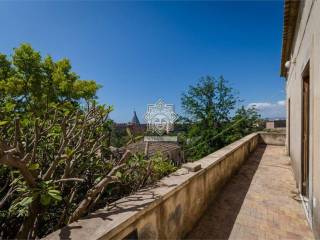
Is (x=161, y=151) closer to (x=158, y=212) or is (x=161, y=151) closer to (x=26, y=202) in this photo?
(x=158, y=212)

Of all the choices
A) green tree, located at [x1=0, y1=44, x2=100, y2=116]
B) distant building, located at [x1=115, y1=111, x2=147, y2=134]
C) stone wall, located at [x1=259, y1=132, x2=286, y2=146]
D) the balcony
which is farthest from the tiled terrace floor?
green tree, located at [x1=0, y1=44, x2=100, y2=116]

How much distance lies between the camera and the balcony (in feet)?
4.88

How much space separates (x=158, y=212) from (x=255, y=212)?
2255 millimetres

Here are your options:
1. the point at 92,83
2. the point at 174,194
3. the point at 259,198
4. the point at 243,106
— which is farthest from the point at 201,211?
the point at 243,106

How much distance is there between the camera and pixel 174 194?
2.21 m

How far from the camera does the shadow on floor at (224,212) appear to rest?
2.68 meters

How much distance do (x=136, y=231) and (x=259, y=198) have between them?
10.6ft

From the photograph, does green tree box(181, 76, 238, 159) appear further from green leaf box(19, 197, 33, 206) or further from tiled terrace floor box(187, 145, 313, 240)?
green leaf box(19, 197, 33, 206)

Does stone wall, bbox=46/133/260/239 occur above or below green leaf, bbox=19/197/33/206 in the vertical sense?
below

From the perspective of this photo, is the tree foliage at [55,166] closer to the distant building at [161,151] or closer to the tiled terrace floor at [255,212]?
the distant building at [161,151]

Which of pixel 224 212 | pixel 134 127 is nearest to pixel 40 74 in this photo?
pixel 134 127

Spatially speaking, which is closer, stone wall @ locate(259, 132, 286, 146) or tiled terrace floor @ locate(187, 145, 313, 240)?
tiled terrace floor @ locate(187, 145, 313, 240)

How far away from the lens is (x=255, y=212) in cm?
325

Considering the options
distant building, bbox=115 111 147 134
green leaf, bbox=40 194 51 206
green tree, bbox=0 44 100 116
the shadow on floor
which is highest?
green tree, bbox=0 44 100 116
